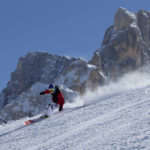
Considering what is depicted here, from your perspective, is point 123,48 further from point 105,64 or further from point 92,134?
point 92,134

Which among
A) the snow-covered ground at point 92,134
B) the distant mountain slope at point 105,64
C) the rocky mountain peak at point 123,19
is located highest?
the rocky mountain peak at point 123,19

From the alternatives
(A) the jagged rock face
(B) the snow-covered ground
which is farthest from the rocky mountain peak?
(B) the snow-covered ground

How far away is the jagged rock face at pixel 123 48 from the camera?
106500 millimetres

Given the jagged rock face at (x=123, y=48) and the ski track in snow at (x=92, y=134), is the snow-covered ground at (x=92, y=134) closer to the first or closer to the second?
the ski track in snow at (x=92, y=134)

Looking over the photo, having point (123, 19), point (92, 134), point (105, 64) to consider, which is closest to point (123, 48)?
point (105, 64)

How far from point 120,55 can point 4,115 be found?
130ft

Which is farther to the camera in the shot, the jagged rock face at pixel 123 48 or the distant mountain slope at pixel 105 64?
the jagged rock face at pixel 123 48

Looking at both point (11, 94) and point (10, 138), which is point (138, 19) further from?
point (10, 138)

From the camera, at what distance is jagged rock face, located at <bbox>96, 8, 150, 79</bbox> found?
106500mm

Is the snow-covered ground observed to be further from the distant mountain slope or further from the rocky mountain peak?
the rocky mountain peak

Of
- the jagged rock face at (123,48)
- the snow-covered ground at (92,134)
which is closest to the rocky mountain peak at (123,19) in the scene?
the jagged rock face at (123,48)

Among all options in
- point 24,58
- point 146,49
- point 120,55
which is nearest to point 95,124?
point 120,55

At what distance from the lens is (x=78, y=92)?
314 ft

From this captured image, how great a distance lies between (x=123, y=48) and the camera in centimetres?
10775
